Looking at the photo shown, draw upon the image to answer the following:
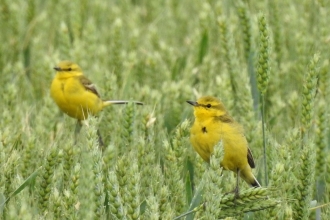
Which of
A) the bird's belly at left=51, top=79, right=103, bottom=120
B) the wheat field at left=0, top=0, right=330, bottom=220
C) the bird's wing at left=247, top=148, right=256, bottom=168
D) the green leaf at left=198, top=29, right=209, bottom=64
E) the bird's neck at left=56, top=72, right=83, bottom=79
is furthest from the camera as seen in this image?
the green leaf at left=198, top=29, right=209, bottom=64

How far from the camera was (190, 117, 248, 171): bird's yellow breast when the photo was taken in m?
3.30

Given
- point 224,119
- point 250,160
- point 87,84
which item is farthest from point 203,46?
point 250,160

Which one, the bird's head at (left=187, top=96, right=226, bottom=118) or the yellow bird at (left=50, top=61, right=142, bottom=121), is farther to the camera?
the yellow bird at (left=50, top=61, right=142, bottom=121)

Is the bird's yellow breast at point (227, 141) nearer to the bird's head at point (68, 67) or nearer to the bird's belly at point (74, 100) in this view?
the bird's belly at point (74, 100)

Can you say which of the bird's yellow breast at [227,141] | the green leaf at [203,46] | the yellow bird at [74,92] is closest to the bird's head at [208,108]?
the bird's yellow breast at [227,141]

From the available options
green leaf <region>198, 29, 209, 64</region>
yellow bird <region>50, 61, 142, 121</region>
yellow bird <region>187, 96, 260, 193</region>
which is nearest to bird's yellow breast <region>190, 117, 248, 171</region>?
yellow bird <region>187, 96, 260, 193</region>

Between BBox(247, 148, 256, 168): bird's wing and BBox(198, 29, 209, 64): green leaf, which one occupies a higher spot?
BBox(198, 29, 209, 64): green leaf

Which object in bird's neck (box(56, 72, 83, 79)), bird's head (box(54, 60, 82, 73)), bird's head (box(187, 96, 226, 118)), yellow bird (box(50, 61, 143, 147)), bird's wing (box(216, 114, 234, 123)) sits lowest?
bird's wing (box(216, 114, 234, 123))

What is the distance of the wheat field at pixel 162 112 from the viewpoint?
2.83 meters

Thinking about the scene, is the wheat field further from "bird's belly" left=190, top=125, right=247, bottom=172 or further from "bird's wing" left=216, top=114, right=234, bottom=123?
"bird's wing" left=216, top=114, right=234, bottom=123

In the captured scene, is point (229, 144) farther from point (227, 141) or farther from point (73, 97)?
point (73, 97)

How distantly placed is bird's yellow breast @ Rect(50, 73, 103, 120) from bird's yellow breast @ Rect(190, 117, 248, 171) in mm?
1119

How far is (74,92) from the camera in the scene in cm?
457

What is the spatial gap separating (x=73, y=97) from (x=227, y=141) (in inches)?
58.3
